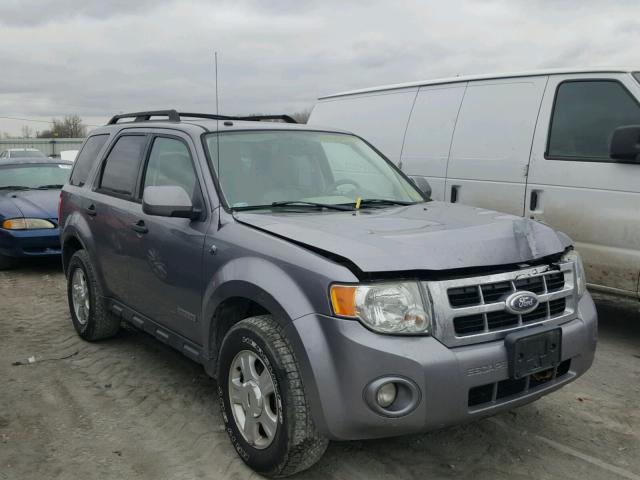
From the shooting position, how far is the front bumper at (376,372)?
2611mm

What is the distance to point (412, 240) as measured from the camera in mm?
2902

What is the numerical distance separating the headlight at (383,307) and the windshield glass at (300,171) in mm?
1168

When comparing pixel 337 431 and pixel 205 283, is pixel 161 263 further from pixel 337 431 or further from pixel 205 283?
pixel 337 431

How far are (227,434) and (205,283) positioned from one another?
859 millimetres

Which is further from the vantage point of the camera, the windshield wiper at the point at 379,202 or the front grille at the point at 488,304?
the windshield wiper at the point at 379,202

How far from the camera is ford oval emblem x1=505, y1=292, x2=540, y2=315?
2.85 metres

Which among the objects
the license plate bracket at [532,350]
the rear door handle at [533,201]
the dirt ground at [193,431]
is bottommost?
the dirt ground at [193,431]

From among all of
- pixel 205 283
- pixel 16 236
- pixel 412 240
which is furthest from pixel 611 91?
pixel 16 236

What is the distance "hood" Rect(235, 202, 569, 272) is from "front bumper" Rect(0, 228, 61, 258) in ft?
18.5

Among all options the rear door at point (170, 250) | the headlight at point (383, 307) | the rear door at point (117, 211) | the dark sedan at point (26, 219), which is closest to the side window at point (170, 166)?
the rear door at point (170, 250)

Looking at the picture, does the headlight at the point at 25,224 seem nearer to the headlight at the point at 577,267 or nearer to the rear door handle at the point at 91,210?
the rear door handle at the point at 91,210

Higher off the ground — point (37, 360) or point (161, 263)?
point (161, 263)

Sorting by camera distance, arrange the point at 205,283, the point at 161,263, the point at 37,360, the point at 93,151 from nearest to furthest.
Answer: the point at 205,283, the point at 161,263, the point at 37,360, the point at 93,151

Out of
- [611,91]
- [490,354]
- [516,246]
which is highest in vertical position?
[611,91]
